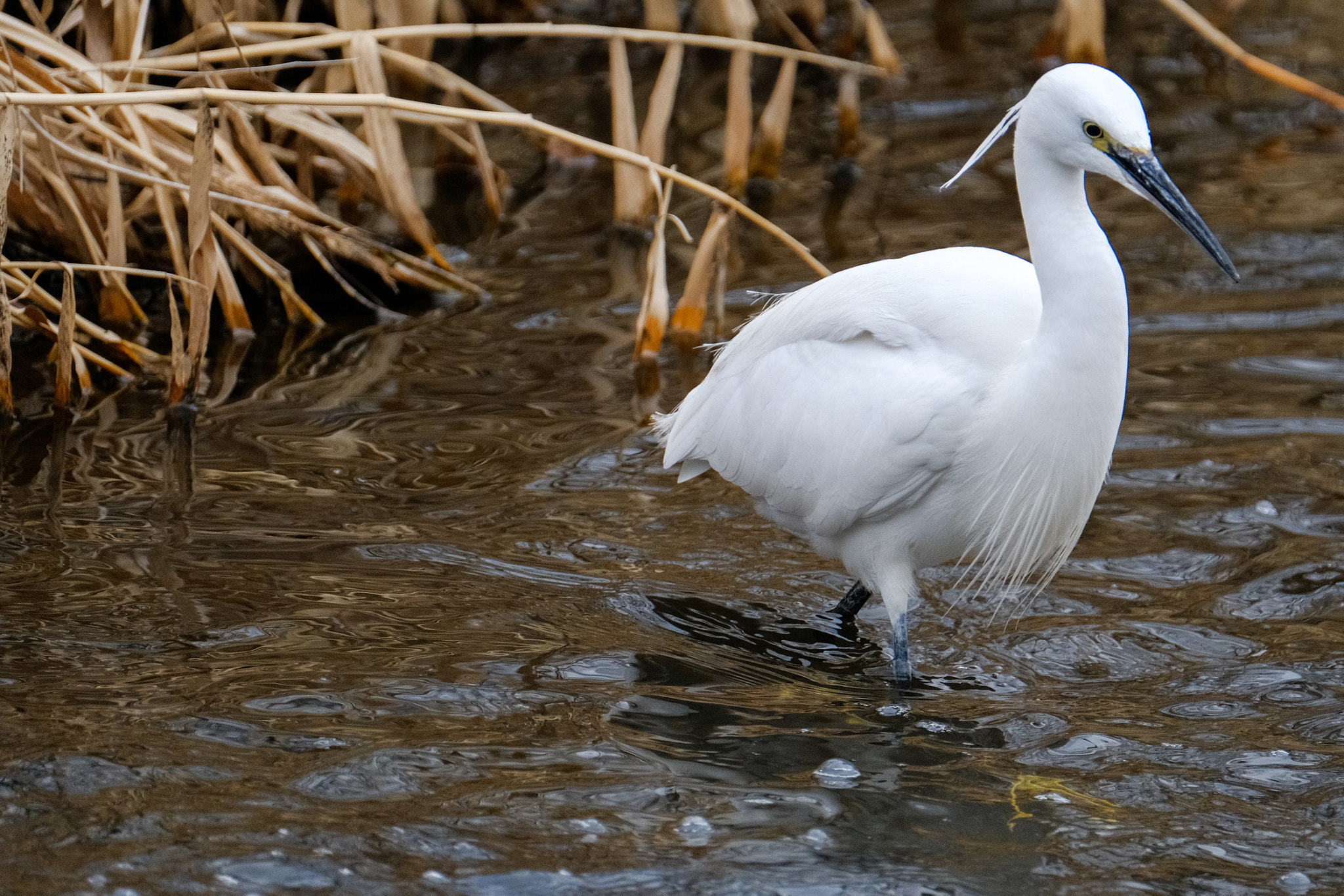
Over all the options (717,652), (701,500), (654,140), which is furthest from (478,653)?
(654,140)

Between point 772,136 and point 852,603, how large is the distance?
12.4 feet

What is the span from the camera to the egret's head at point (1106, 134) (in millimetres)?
3336

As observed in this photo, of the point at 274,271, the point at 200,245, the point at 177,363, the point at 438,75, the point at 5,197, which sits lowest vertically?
the point at 177,363

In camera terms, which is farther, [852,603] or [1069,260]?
[852,603]

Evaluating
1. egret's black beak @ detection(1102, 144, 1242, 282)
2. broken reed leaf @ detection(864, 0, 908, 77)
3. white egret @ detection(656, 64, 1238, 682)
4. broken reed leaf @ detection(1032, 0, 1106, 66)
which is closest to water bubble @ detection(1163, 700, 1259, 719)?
white egret @ detection(656, 64, 1238, 682)

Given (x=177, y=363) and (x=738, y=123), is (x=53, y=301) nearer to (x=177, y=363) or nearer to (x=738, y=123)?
(x=177, y=363)

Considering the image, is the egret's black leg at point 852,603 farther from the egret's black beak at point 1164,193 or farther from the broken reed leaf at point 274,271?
the broken reed leaf at point 274,271

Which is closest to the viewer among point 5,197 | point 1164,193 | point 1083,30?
point 1164,193

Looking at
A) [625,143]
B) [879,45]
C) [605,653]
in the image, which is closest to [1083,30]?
[879,45]

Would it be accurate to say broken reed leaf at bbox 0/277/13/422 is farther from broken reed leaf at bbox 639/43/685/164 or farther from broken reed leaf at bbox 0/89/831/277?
broken reed leaf at bbox 639/43/685/164

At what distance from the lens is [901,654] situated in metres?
3.97

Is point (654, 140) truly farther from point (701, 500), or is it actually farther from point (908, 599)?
point (908, 599)

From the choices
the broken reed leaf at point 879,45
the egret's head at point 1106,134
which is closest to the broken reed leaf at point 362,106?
the egret's head at point 1106,134

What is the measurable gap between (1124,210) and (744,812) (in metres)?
5.00
